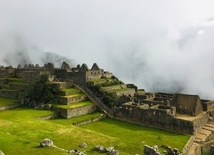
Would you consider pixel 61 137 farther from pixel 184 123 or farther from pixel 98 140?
pixel 184 123

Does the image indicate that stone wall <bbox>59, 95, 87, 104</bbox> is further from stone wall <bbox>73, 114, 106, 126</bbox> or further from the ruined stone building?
stone wall <bbox>73, 114, 106, 126</bbox>

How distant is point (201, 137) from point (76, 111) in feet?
56.8

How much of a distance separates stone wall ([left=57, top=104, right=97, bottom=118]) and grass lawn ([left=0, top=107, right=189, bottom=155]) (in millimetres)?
1400

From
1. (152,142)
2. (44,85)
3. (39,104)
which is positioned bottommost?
(152,142)

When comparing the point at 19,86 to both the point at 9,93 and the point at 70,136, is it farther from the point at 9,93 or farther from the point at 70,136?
the point at 70,136

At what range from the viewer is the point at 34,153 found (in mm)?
15852

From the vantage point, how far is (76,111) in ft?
124

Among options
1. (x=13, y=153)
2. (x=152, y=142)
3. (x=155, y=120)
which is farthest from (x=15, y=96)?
(x=13, y=153)

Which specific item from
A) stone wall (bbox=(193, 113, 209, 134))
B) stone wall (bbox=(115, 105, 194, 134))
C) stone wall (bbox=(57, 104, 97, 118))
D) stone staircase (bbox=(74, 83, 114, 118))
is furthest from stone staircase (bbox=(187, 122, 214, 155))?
stone wall (bbox=(57, 104, 97, 118))

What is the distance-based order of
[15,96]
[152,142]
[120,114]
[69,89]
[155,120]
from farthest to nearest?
[15,96] → [69,89] → [120,114] → [155,120] → [152,142]

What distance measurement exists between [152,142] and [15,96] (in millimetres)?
29402

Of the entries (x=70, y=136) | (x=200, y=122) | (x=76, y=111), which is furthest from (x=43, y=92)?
(x=200, y=122)

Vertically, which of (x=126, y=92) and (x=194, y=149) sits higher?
(x=126, y=92)

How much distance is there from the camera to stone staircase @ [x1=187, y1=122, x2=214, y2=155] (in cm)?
2692
